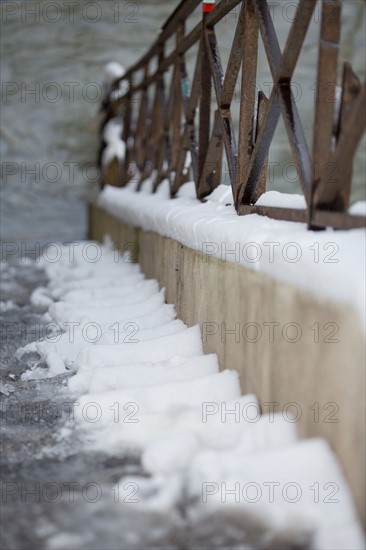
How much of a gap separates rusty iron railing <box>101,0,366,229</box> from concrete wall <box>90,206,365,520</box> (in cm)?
29

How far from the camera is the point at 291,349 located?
7.57 feet

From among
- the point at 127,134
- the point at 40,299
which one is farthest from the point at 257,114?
the point at 127,134

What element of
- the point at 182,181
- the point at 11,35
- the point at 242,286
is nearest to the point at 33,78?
the point at 11,35

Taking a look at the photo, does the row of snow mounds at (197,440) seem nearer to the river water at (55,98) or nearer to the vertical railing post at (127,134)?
the vertical railing post at (127,134)

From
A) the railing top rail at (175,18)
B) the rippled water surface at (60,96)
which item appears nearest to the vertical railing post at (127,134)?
the railing top rail at (175,18)

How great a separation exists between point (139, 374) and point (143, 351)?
333 millimetres

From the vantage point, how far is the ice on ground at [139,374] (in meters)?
3.06

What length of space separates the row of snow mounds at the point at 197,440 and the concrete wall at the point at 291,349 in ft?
0.27

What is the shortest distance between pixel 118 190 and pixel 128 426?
6.27 meters

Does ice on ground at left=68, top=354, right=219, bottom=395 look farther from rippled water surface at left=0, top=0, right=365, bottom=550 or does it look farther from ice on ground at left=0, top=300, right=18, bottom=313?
rippled water surface at left=0, top=0, right=365, bottom=550

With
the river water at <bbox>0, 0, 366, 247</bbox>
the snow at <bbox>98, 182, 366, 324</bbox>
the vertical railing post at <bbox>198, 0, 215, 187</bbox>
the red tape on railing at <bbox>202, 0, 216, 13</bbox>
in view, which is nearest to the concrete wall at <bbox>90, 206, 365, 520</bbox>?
the snow at <bbox>98, 182, 366, 324</bbox>

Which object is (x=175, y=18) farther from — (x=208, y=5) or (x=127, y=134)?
(x=127, y=134)

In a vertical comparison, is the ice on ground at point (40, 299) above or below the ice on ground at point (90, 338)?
below

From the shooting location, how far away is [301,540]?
6.18ft
